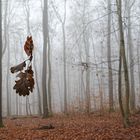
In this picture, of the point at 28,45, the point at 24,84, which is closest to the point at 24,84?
the point at 24,84

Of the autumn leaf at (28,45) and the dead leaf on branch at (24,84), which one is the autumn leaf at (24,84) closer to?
the dead leaf on branch at (24,84)

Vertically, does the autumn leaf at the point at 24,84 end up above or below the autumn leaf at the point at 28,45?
below

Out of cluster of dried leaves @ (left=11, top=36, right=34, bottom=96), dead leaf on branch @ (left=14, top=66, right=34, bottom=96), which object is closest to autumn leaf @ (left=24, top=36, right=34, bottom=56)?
cluster of dried leaves @ (left=11, top=36, right=34, bottom=96)

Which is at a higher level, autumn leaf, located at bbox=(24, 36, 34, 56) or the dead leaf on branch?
autumn leaf, located at bbox=(24, 36, 34, 56)

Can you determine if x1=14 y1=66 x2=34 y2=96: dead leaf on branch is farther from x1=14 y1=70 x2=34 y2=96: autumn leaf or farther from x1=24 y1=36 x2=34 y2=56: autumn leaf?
x1=24 y1=36 x2=34 y2=56: autumn leaf

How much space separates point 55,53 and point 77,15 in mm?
21820

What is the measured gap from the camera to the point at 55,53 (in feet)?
164

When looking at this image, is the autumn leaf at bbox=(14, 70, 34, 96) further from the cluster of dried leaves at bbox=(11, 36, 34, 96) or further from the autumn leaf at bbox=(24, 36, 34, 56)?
the autumn leaf at bbox=(24, 36, 34, 56)

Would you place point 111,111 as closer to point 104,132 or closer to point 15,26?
point 104,132

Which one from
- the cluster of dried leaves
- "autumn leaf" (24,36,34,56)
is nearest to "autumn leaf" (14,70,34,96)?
the cluster of dried leaves

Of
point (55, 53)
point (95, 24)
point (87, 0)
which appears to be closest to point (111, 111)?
point (87, 0)

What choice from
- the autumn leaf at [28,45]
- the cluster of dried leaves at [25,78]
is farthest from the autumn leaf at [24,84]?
the autumn leaf at [28,45]

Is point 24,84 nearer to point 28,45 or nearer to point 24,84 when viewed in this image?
point 24,84

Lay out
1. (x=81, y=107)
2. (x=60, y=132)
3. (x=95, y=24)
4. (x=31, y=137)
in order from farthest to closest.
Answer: (x=95, y=24)
(x=81, y=107)
(x=60, y=132)
(x=31, y=137)
